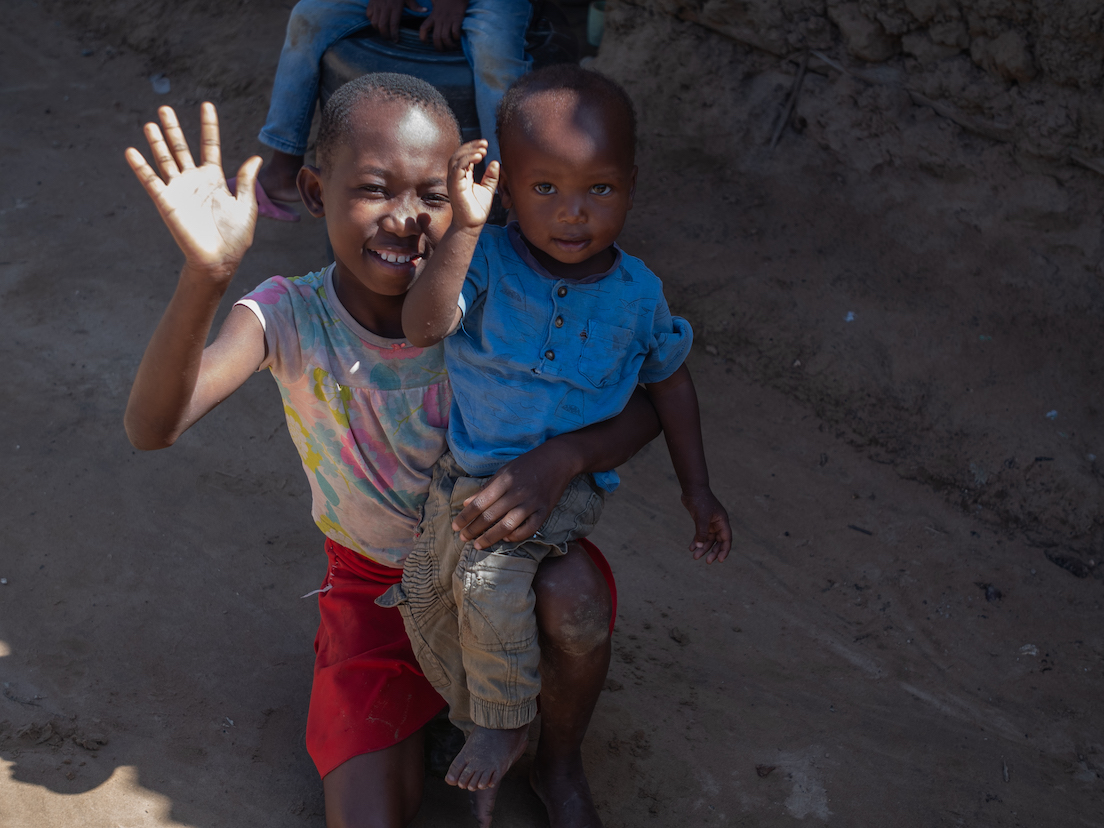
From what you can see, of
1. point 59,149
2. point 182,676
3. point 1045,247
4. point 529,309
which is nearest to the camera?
point 529,309

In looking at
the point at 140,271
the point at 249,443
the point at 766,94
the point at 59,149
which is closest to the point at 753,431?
the point at 766,94

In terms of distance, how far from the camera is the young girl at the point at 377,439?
1698 millimetres

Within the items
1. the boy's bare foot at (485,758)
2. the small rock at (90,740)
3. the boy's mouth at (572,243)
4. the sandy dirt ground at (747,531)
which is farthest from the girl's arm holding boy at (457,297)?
the small rock at (90,740)

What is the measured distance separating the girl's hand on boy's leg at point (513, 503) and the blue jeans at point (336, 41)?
1.40m

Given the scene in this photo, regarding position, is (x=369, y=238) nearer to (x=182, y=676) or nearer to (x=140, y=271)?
(x=182, y=676)

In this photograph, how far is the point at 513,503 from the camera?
1.69 metres

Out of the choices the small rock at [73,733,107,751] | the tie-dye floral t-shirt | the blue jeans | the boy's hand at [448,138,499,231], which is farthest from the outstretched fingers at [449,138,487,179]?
the small rock at [73,733,107,751]

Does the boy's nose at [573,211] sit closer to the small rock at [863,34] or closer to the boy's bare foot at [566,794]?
the boy's bare foot at [566,794]

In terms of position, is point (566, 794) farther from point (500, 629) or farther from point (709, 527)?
point (709, 527)

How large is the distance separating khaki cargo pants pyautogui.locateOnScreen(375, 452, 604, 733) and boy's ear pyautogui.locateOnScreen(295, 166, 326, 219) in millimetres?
547

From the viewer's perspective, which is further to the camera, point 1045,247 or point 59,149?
point 59,149

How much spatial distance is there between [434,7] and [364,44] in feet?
0.85

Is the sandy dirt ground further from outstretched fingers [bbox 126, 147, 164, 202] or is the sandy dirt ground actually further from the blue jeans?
outstretched fingers [bbox 126, 147, 164, 202]

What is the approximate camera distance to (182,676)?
226 cm
